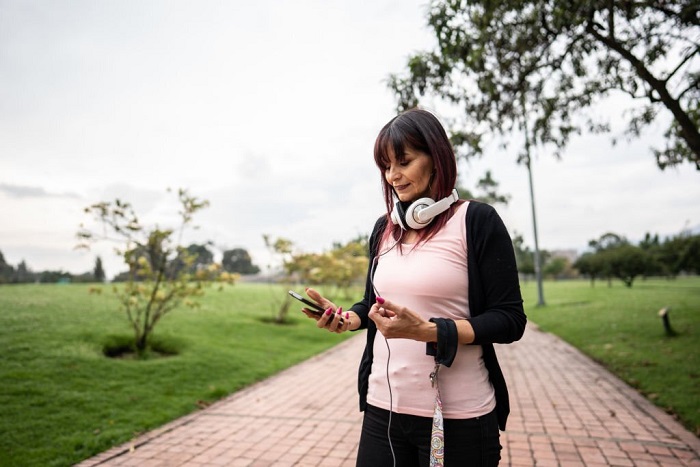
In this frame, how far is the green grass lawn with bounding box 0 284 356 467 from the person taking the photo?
4406 mm

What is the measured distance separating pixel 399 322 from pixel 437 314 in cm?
26

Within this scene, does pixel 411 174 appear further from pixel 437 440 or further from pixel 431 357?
pixel 437 440

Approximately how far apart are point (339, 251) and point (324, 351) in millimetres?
10196

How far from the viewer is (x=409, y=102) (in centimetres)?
707

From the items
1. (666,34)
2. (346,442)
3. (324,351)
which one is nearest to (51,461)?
(346,442)

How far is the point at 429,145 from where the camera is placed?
154cm

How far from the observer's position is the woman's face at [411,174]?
1569mm

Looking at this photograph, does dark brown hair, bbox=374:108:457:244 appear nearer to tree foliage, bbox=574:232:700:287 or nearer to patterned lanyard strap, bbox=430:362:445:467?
patterned lanyard strap, bbox=430:362:445:467

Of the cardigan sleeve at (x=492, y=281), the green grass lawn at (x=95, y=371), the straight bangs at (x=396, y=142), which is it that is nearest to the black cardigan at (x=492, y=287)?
the cardigan sleeve at (x=492, y=281)

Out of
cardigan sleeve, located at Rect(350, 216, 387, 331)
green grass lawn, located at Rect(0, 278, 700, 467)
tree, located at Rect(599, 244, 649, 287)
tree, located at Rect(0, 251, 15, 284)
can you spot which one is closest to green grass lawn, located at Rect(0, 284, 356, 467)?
green grass lawn, located at Rect(0, 278, 700, 467)

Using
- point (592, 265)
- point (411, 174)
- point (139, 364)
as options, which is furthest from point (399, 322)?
point (592, 265)

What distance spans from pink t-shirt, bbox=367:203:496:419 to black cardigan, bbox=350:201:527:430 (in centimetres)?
3

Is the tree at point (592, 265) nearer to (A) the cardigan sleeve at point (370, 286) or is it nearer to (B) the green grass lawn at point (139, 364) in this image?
(B) the green grass lawn at point (139, 364)

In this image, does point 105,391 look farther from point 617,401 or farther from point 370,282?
point 617,401
